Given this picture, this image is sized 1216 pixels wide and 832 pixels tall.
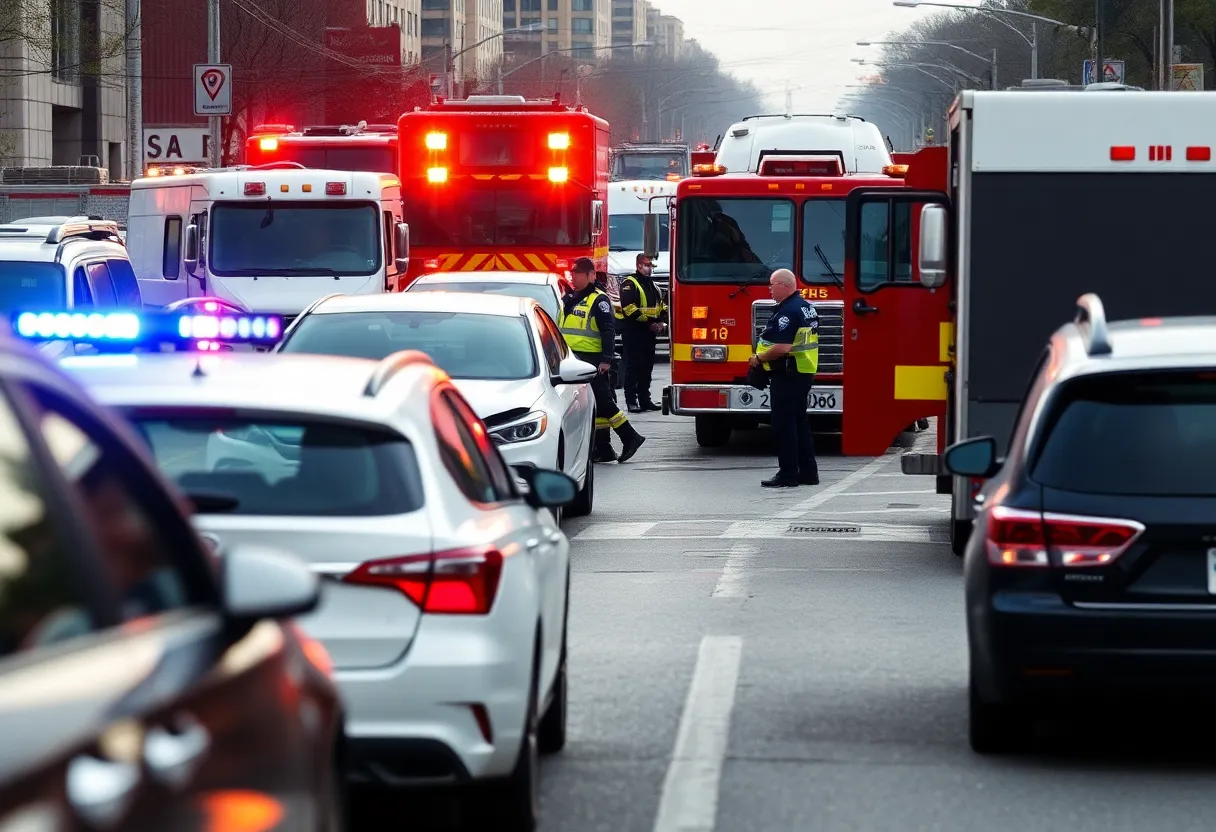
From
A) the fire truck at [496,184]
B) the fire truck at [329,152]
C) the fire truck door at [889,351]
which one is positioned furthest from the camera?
the fire truck at [329,152]

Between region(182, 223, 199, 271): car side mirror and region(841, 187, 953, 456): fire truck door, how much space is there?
10.8m

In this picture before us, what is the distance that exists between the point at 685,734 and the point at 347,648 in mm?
2584

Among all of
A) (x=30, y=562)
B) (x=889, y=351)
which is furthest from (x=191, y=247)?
(x=30, y=562)

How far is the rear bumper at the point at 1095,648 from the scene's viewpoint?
7.13 metres

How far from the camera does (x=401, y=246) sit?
25.2 metres

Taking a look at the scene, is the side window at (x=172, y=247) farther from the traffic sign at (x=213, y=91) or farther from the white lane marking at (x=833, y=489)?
the white lane marking at (x=833, y=489)

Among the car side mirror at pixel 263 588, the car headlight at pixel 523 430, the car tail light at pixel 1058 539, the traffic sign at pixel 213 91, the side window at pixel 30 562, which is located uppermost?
the traffic sign at pixel 213 91

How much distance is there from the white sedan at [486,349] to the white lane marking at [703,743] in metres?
3.97

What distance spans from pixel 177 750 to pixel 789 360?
15361 mm

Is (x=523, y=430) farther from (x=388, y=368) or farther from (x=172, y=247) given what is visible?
(x=172, y=247)

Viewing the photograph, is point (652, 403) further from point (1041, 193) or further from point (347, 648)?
point (347, 648)

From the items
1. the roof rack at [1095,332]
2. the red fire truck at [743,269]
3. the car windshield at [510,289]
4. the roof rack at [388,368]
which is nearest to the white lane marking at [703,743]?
the roof rack at [388,368]

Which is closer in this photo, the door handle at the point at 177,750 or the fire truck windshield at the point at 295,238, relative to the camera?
the door handle at the point at 177,750

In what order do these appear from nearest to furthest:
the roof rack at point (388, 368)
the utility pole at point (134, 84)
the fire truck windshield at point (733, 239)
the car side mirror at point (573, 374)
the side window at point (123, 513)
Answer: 1. the side window at point (123, 513)
2. the roof rack at point (388, 368)
3. the car side mirror at point (573, 374)
4. the fire truck windshield at point (733, 239)
5. the utility pole at point (134, 84)
